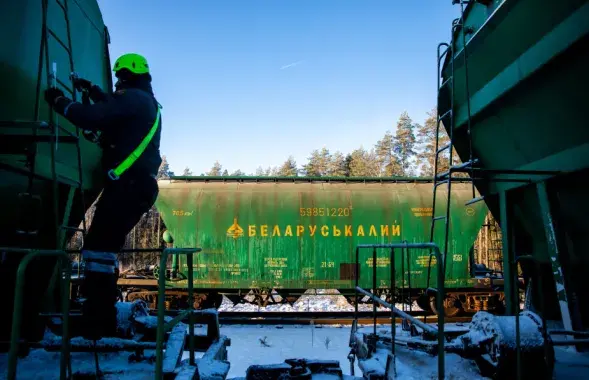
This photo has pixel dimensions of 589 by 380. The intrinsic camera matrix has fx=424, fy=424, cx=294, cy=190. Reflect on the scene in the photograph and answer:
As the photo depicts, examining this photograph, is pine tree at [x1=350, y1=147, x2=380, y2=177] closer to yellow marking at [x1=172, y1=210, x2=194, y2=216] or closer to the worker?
yellow marking at [x1=172, y1=210, x2=194, y2=216]

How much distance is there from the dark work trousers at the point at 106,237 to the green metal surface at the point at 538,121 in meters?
2.83

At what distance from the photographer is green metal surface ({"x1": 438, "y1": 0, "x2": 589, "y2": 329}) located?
3.31 meters

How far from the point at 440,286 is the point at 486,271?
920 centimetres

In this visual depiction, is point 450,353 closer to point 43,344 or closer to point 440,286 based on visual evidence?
point 440,286

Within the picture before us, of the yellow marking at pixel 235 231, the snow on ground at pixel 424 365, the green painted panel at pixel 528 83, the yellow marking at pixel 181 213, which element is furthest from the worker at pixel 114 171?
the yellow marking at pixel 181 213

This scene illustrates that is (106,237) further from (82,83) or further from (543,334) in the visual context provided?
(543,334)

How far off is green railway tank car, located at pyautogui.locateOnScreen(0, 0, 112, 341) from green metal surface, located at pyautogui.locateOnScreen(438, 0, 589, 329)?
132 inches

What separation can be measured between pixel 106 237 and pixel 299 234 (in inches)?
288

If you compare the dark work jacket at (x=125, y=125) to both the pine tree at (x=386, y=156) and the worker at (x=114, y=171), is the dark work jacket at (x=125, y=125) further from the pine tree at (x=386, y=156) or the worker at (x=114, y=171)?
the pine tree at (x=386, y=156)

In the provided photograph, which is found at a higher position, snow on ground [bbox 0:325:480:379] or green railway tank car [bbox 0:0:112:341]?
green railway tank car [bbox 0:0:112:341]

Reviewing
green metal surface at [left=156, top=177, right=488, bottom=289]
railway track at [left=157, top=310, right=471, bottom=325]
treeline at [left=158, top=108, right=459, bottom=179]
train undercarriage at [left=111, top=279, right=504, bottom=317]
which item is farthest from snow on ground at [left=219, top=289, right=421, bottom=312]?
treeline at [left=158, top=108, right=459, bottom=179]

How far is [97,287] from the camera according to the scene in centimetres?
304

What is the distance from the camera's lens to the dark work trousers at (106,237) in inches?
120

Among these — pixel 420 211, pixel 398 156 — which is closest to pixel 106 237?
pixel 420 211
